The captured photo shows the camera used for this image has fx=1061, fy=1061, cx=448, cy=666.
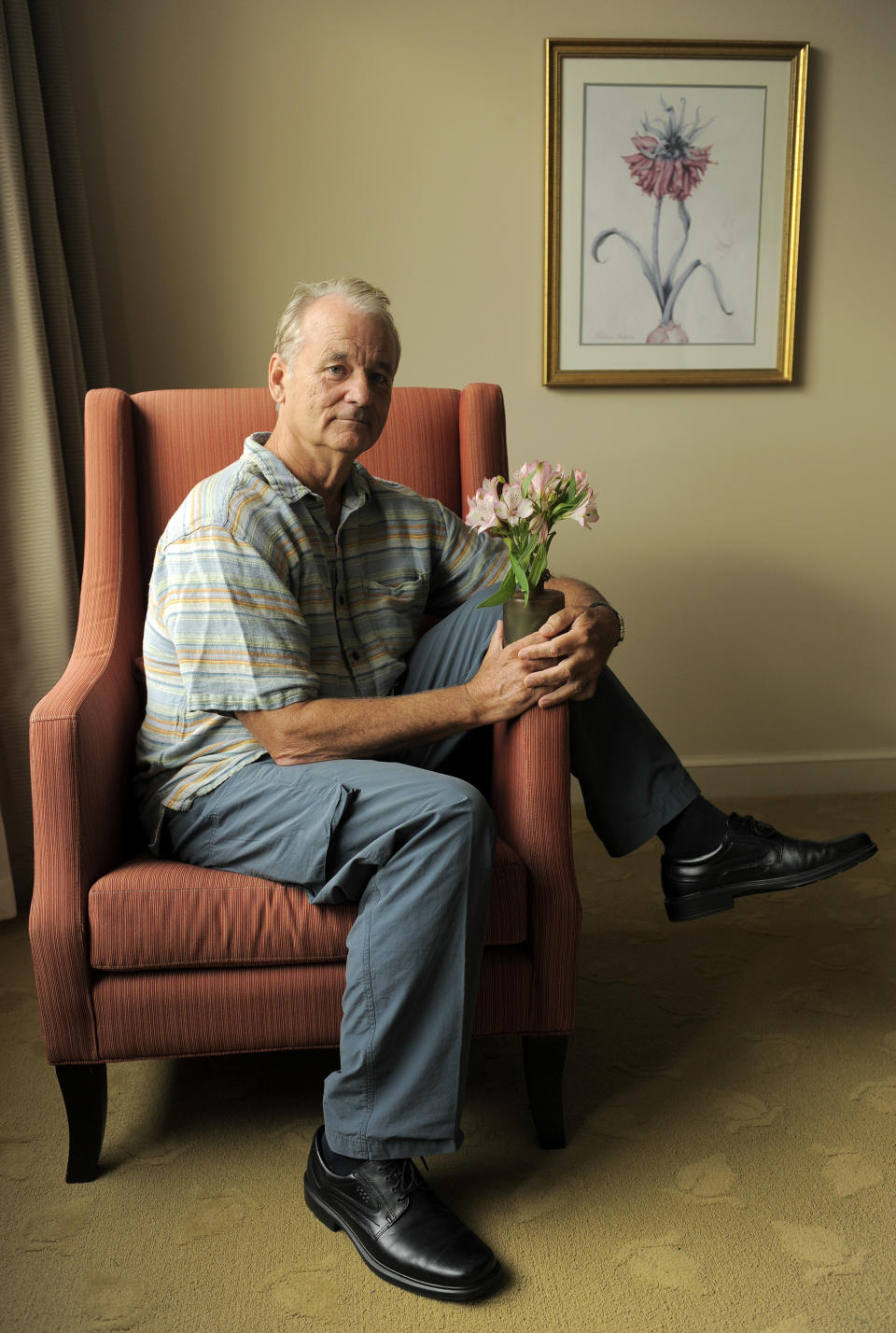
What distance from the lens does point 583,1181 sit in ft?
4.85

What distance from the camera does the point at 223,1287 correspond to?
4.25ft

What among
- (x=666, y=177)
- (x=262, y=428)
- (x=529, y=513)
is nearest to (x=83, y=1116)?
(x=529, y=513)

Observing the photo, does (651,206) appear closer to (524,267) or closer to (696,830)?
(524,267)

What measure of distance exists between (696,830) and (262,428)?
1.05 metres

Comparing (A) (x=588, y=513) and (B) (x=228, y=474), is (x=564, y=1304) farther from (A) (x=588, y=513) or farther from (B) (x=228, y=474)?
(B) (x=228, y=474)

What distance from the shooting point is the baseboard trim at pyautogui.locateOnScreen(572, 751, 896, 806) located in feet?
9.90

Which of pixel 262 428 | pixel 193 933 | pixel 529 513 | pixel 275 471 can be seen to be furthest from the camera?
pixel 262 428

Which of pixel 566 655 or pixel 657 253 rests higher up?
pixel 657 253

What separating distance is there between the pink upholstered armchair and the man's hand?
0.04 metres

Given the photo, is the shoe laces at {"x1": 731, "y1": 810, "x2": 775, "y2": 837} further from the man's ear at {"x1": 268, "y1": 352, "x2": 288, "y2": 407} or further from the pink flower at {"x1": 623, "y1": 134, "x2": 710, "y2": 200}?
the pink flower at {"x1": 623, "y1": 134, "x2": 710, "y2": 200}

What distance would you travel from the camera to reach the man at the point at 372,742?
1317 mm

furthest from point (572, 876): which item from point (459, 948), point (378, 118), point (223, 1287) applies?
point (378, 118)

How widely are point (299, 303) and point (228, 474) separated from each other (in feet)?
1.04

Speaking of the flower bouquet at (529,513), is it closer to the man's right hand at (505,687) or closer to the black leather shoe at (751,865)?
the man's right hand at (505,687)
